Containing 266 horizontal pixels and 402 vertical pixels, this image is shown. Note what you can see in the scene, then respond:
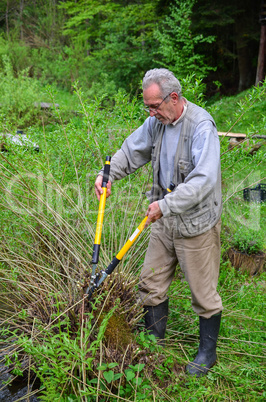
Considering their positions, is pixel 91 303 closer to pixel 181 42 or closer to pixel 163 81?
pixel 163 81

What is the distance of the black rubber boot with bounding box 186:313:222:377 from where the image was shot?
9.73 feet

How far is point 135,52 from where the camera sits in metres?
14.2

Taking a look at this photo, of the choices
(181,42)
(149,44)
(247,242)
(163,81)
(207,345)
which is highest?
(163,81)

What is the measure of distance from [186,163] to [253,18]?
11756 millimetres

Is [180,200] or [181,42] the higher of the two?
[180,200]

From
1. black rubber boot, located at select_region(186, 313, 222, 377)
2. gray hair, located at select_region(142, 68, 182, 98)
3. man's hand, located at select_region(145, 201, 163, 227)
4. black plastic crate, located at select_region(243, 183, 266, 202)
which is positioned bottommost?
black plastic crate, located at select_region(243, 183, 266, 202)

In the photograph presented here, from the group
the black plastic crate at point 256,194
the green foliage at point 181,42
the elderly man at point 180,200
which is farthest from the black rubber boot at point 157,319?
the green foliage at point 181,42

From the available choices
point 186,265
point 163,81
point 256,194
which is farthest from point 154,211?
point 256,194

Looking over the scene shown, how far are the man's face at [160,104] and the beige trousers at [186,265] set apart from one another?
0.68 metres

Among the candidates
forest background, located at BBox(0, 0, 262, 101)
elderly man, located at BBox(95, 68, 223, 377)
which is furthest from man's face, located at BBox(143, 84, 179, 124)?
forest background, located at BBox(0, 0, 262, 101)

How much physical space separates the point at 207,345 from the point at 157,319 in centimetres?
40

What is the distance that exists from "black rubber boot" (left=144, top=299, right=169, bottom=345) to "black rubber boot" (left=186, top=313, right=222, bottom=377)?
0.95 feet

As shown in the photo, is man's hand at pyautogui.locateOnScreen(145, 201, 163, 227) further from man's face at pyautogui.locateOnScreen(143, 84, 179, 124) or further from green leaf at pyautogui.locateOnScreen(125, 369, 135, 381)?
green leaf at pyautogui.locateOnScreen(125, 369, 135, 381)

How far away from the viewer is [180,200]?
2.46 m
